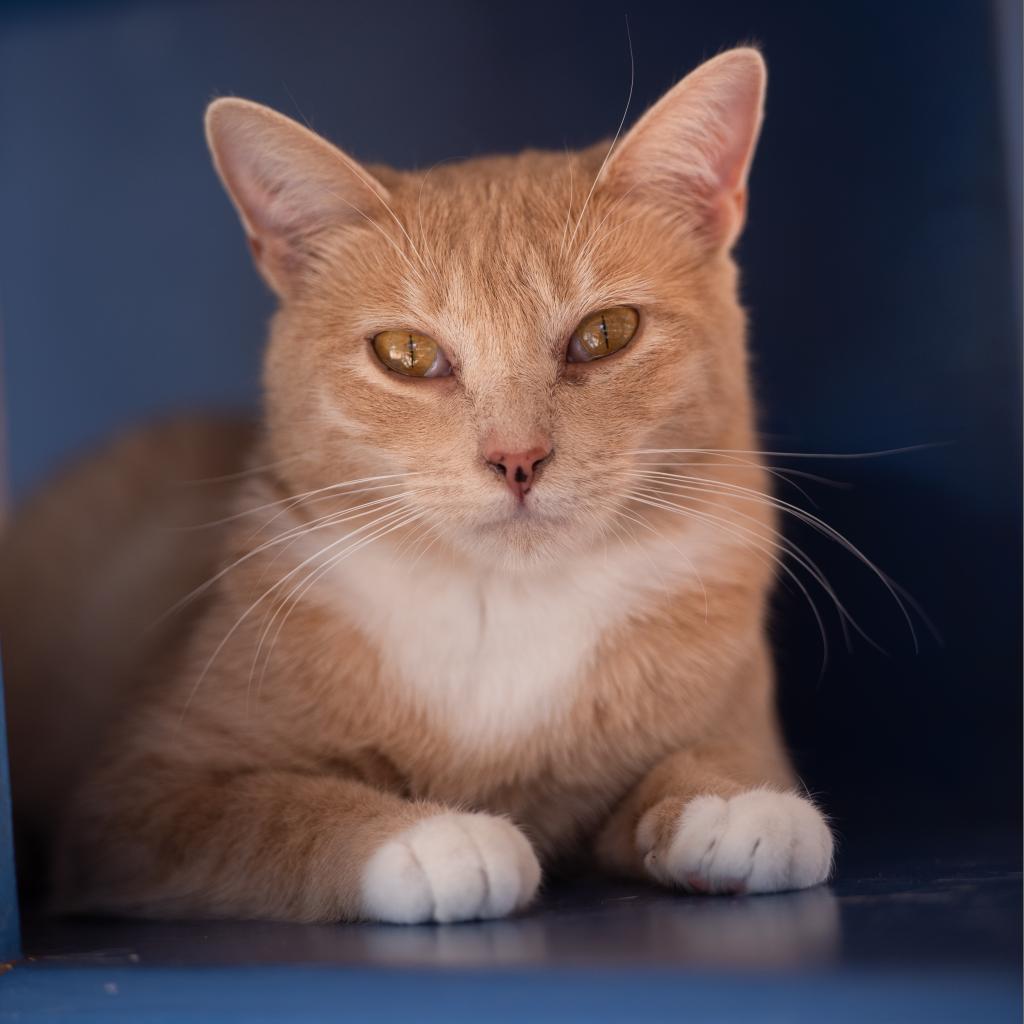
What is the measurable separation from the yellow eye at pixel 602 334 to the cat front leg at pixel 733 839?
632 mm

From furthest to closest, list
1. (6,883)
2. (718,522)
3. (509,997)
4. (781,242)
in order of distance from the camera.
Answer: (781,242), (718,522), (6,883), (509,997)

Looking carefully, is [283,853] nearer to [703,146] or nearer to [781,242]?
[703,146]

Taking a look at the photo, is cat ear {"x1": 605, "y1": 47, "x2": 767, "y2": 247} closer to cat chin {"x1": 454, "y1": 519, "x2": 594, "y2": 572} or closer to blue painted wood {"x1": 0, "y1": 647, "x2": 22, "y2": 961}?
cat chin {"x1": 454, "y1": 519, "x2": 594, "y2": 572}

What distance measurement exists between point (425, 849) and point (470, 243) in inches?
35.0

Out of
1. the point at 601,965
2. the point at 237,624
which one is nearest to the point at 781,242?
the point at 237,624

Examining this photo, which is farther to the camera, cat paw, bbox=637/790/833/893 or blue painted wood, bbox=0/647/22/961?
cat paw, bbox=637/790/833/893

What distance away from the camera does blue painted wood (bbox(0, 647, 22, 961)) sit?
1.54 metres

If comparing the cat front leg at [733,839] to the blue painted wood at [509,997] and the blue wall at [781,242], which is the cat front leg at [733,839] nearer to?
the blue painted wood at [509,997]

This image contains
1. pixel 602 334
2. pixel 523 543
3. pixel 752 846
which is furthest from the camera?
pixel 602 334

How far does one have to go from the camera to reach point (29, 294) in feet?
11.0

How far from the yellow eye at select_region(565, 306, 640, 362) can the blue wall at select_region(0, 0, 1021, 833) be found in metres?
1.00

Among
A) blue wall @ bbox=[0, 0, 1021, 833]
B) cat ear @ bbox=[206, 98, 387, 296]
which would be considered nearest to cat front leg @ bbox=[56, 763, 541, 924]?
cat ear @ bbox=[206, 98, 387, 296]

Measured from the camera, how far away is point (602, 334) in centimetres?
193

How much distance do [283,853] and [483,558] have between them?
48cm
